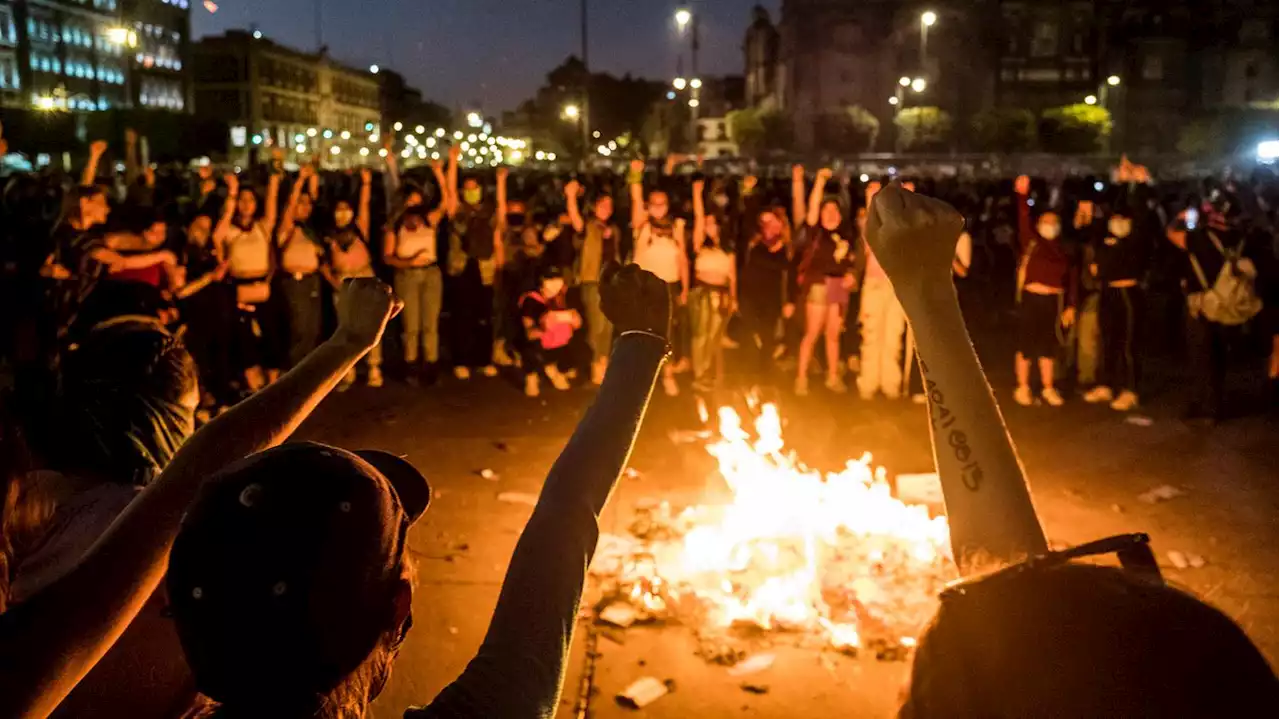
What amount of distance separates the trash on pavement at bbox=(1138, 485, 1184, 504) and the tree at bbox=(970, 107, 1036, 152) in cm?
4990

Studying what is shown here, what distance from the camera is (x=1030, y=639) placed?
1.20 meters

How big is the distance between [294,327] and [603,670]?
20.7 feet

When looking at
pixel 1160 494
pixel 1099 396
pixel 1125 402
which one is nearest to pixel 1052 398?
pixel 1099 396

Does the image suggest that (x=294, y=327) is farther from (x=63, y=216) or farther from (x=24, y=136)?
(x=24, y=136)

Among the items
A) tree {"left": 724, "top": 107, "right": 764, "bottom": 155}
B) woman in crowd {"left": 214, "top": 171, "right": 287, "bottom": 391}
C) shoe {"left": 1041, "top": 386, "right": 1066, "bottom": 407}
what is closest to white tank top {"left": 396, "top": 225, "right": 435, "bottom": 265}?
woman in crowd {"left": 214, "top": 171, "right": 287, "bottom": 391}

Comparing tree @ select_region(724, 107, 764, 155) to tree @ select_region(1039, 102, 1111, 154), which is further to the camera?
tree @ select_region(724, 107, 764, 155)

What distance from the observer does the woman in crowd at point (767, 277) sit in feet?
36.1

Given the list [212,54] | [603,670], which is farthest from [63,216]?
[212,54]

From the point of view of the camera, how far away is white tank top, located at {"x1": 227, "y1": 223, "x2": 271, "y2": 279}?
972cm

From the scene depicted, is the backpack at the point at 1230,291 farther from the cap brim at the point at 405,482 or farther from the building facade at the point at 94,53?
the building facade at the point at 94,53

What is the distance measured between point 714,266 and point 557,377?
204cm

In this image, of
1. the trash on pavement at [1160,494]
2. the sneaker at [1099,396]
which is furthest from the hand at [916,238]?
the sneaker at [1099,396]

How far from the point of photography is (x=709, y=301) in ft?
33.9

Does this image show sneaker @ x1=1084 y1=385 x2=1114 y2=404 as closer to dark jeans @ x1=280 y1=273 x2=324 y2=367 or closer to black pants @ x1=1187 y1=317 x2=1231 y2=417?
black pants @ x1=1187 y1=317 x2=1231 y2=417
